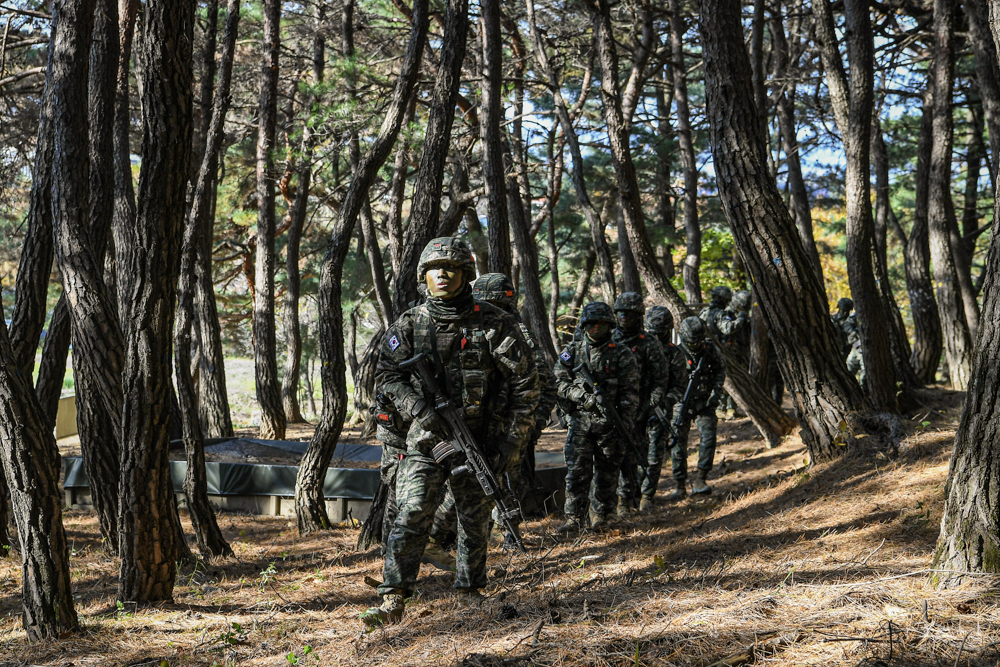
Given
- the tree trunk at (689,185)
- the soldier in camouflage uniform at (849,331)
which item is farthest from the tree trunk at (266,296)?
the soldier in camouflage uniform at (849,331)

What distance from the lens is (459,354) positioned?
4855 mm

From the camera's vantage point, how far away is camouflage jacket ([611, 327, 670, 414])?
25.0 ft

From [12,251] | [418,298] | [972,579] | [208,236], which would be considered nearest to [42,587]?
[418,298]

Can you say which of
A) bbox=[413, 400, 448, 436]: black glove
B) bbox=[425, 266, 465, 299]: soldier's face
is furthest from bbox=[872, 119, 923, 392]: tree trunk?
bbox=[413, 400, 448, 436]: black glove

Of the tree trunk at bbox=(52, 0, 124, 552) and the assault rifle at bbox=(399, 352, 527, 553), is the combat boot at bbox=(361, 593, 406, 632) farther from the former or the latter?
the tree trunk at bbox=(52, 0, 124, 552)

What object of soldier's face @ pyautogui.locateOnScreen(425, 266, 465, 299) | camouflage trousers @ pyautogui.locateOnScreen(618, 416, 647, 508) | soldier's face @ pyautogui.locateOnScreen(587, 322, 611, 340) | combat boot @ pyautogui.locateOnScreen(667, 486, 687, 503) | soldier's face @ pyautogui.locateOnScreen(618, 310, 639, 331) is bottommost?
combat boot @ pyautogui.locateOnScreen(667, 486, 687, 503)

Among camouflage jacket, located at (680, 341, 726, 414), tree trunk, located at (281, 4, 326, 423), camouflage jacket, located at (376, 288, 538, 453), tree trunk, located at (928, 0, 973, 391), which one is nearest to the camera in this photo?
camouflage jacket, located at (376, 288, 538, 453)

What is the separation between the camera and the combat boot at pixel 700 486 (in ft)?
28.0

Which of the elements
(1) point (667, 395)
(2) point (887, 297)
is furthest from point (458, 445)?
(2) point (887, 297)

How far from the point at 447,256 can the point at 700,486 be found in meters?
5.05

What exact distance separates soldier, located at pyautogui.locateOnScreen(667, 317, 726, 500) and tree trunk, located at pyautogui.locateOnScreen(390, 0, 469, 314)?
3.41 metres

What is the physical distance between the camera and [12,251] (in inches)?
744

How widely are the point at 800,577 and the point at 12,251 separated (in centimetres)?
1994

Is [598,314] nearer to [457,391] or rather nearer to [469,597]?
[457,391]
